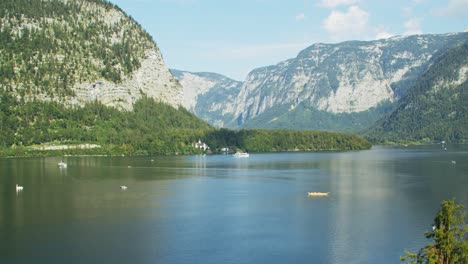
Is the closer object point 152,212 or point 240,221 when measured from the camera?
point 240,221

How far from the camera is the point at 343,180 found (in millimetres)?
138500

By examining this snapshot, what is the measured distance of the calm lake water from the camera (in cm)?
6506

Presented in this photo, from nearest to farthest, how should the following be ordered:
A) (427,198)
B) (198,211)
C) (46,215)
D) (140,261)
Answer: (140,261) → (46,215) → (198,211) → (427,198)

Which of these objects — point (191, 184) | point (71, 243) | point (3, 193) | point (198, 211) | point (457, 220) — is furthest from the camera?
point (191, 184)

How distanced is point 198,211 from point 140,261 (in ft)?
104

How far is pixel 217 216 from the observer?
8862cm

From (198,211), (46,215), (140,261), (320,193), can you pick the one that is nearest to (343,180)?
(320,193)

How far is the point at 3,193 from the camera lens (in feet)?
362

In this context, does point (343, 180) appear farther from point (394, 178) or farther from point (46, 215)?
point (46, 215)

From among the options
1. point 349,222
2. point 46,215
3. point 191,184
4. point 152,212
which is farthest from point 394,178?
point 46,215

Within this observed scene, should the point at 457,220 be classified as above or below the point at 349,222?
above

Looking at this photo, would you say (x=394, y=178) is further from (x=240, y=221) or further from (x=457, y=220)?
(x=457, y=220)

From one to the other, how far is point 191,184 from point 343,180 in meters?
37.7

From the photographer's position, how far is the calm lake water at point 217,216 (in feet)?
213
